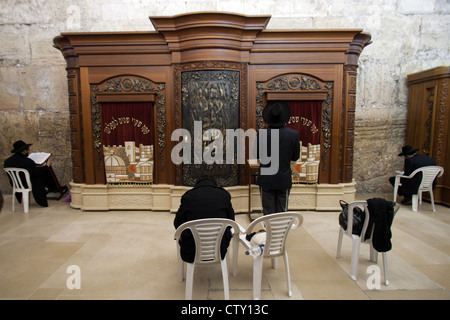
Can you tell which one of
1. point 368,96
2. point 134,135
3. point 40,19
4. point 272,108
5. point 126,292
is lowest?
point 126,292

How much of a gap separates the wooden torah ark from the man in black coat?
238cm

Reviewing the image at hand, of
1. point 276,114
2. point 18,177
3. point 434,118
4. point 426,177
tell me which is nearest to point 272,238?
point 276,114

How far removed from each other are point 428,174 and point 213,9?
515 centimetres

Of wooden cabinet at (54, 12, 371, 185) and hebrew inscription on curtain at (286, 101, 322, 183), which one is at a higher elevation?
wooden cabinet at (54, 12, 371, 185)

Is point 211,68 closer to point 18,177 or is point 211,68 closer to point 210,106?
point 210,106

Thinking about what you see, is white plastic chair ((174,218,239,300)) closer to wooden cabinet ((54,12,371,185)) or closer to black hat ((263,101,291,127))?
black hat ((263,101,291,127))

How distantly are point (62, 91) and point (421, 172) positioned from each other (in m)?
7.13

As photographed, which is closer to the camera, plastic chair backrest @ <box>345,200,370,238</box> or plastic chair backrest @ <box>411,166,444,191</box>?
plastic chair backrest @ <box>345,200,370,238</box>

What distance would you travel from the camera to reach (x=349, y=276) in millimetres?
Answer: 2840

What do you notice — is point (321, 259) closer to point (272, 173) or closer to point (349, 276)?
point (349, 276)

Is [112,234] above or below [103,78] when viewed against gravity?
below

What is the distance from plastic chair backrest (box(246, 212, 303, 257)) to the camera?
2.37 metres

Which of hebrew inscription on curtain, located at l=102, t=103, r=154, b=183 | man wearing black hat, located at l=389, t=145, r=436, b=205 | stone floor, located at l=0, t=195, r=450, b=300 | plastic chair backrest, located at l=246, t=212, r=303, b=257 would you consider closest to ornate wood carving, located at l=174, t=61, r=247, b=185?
hebrew inscription on curtain, located at l=102, t=103, r=154, b=183

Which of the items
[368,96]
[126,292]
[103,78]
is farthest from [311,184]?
[103,78]
